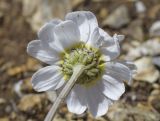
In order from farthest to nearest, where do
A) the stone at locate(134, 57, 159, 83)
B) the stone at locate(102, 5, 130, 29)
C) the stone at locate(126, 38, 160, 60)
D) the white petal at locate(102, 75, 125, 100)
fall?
the stone at locate(102, 5, 130, 29) → the stone at locate(126, 38, 160, 60) → the stone at locate(134, 57, 159, 83) → the white petal at locate(102, 75, 125, 100)

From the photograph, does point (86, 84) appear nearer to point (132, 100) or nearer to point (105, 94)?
point (105, 94)

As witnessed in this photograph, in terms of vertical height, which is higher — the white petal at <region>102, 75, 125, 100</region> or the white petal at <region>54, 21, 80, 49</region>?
the white petal at <region>54, 21, 80, 49</region>

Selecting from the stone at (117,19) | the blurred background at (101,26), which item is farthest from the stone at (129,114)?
the stone at (117,19)

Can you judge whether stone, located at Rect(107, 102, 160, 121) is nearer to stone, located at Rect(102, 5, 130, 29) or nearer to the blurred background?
the blurred background

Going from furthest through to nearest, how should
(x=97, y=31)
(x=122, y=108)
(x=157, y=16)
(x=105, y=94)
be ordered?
(x=157, y=16), (x=122, y=108), (x=105, y=94), (x=97, y=31)

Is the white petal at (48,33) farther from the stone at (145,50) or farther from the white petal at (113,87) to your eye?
the stone at (145,50)

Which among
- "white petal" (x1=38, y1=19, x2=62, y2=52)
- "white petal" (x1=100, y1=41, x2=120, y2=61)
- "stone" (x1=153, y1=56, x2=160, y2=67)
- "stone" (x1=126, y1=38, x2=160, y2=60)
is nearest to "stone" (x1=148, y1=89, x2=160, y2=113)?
"stone" (x1=153, y1=56, x2=160, y2=67)

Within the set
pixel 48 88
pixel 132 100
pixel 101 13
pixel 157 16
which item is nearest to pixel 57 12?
pixel 101 13
